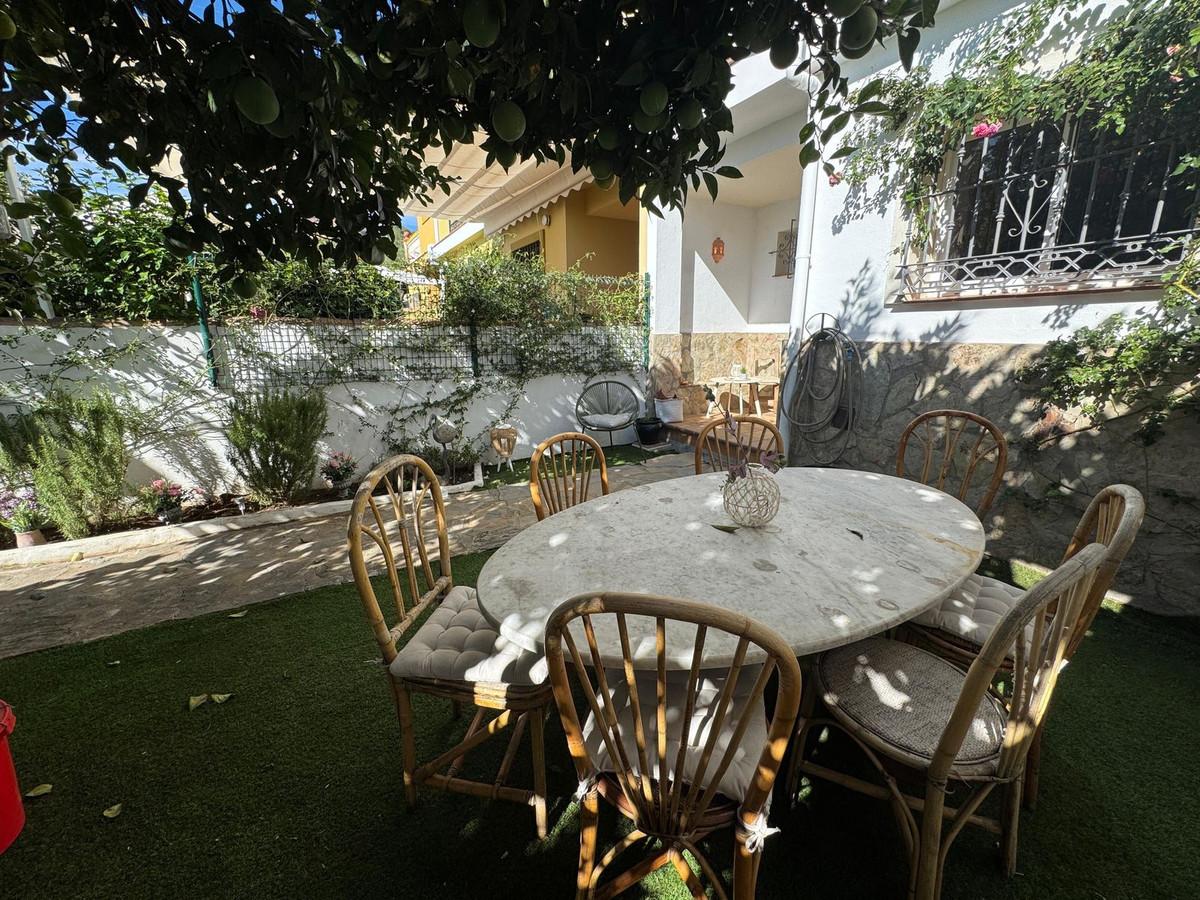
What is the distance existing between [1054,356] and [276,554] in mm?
4943

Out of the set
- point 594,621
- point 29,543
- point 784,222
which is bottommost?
point 29,543

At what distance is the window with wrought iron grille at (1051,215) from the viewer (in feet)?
8.05

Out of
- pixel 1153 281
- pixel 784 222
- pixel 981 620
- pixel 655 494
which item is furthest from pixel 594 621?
pixel 784 222

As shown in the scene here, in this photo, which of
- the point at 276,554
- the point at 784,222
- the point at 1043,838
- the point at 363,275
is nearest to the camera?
the point at 1043,838

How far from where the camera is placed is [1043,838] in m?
1.39

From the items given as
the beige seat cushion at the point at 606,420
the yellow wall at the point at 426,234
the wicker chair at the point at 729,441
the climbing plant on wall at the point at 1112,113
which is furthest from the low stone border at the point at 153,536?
the yellow wall at the point at 426,234

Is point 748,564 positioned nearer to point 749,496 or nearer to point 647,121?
point 749,496

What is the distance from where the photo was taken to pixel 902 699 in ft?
4.20

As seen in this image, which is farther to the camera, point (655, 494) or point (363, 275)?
point (363, 275)

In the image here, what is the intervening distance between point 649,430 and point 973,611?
4474 millimetres

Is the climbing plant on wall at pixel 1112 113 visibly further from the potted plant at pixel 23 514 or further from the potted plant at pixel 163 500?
the potted plant at pixel 23 514

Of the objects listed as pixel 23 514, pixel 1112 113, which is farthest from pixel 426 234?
pixel 1112 113

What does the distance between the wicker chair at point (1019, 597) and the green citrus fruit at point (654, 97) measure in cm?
129

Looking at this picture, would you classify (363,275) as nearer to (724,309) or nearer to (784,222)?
(724,309)
